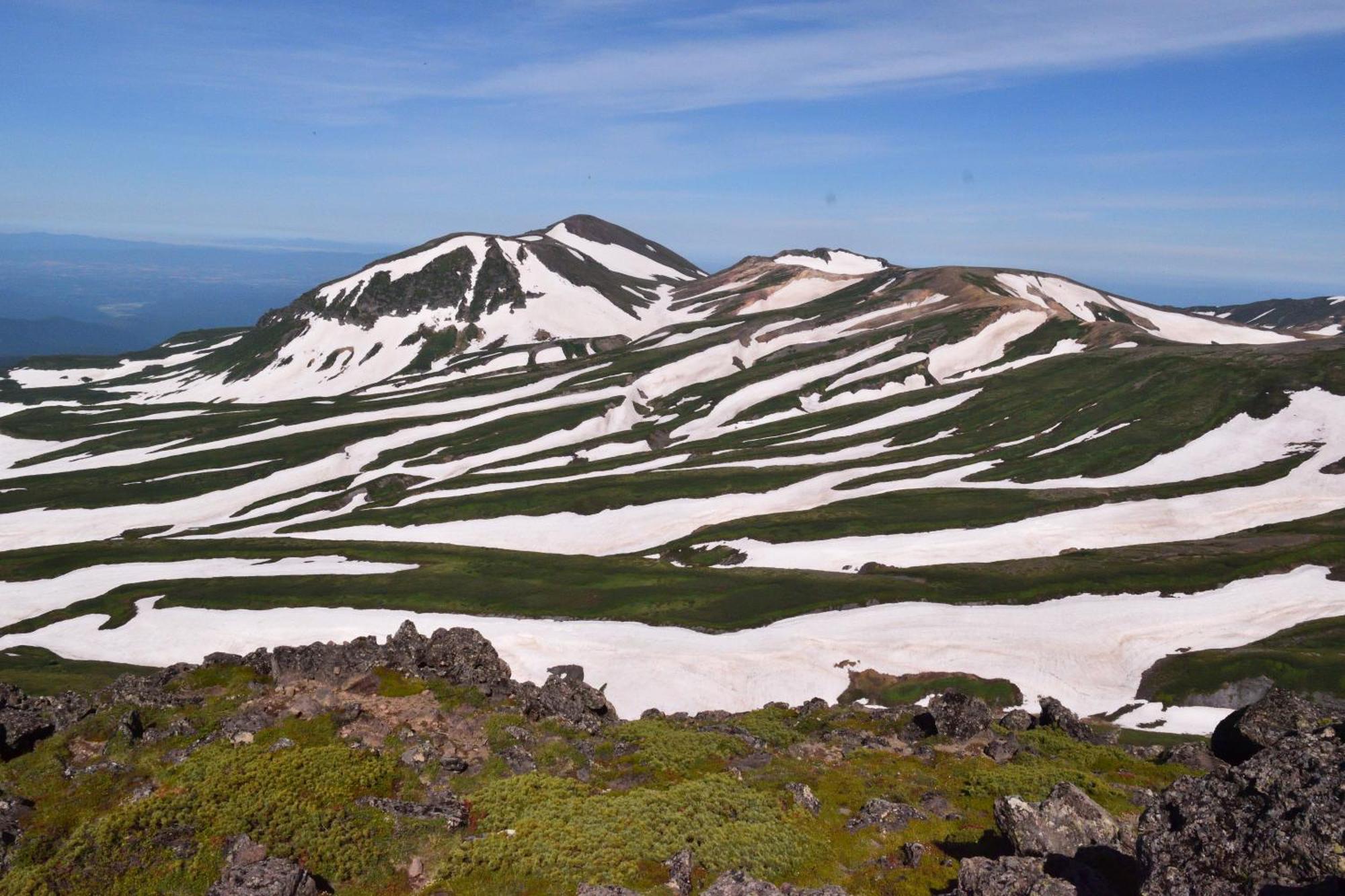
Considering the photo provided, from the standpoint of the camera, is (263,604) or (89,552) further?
(89,552)

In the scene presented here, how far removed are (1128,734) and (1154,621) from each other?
2193 centimetres

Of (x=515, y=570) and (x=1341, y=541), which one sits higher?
(x=1341, y=541)

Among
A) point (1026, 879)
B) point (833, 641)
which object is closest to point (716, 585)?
point (833, 641)

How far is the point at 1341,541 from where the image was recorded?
78312 millimetres

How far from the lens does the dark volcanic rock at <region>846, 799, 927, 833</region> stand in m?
27.2

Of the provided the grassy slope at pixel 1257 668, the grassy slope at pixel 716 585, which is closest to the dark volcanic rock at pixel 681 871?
the grassy slope at pixel 1257 668

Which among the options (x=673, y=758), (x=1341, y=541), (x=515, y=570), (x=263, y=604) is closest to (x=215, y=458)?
(x=263, y=604)

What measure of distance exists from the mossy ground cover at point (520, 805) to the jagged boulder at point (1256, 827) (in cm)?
822

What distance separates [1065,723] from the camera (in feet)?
127

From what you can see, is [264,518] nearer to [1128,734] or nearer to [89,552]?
[89,552]

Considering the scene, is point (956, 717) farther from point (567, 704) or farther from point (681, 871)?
point (681, 871)

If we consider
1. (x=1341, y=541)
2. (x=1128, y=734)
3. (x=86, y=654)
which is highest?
(x=1341, y=541)

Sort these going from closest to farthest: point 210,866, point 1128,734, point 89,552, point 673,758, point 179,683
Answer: point 210,866, point 673,758, point 179,683, point 1128,734, point 89,552

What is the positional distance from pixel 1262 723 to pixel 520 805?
24980mm
